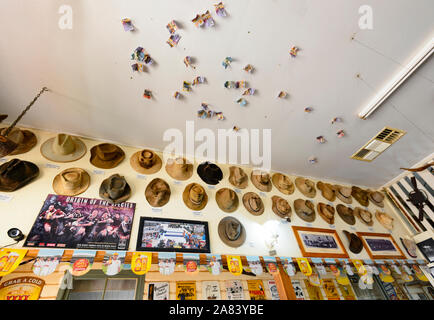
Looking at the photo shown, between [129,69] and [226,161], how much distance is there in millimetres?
1957

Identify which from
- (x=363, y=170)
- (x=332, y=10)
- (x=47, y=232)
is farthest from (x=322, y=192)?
(x=47, y=232)

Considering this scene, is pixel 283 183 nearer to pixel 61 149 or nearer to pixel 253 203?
pixel 253 203

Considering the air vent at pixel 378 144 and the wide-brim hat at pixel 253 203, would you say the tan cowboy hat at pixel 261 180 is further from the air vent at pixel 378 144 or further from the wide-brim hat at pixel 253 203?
the air vent at pixel 378 144

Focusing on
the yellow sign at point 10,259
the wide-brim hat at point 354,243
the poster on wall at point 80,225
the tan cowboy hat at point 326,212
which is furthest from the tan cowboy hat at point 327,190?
the yellow sign at point 10,259

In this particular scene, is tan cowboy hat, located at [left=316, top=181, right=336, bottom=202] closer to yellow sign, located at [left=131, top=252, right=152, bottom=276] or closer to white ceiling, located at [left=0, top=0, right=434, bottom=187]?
white ceiling, located at [left=0, top=0, right=434, bottom=187]

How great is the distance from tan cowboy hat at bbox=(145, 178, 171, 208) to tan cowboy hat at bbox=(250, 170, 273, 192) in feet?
4.72

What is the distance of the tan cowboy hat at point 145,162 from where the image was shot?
2.79m

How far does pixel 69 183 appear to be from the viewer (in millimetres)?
2258

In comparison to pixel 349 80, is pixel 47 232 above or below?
below

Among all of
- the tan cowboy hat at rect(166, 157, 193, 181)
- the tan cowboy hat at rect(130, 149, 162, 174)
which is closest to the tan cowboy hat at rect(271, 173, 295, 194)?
the tan cowboy hat at rect(166, 157, 193, 181)

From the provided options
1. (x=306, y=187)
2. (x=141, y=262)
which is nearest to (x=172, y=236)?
(x=141, y=262)

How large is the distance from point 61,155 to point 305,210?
3.50m

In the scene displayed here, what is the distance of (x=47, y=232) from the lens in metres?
1.98
